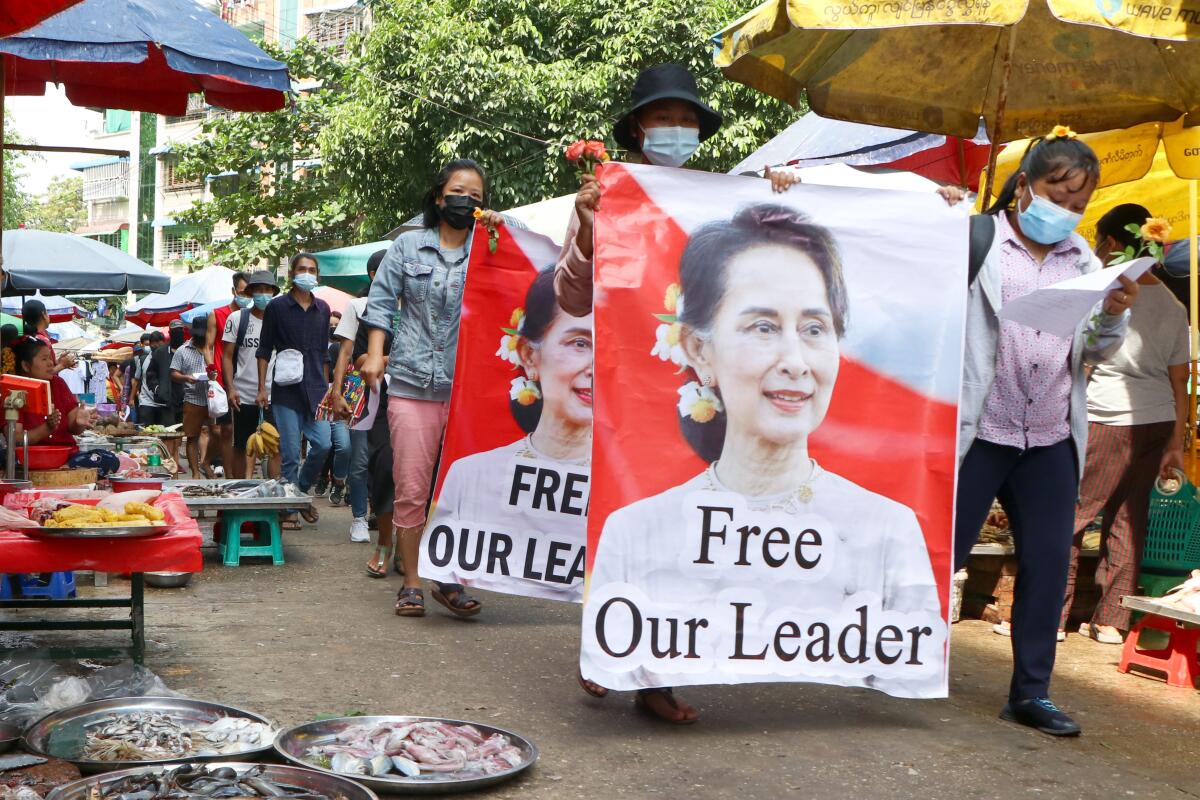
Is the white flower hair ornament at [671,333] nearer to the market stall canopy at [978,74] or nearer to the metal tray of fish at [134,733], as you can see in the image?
the metal tray of fish at [134,733]

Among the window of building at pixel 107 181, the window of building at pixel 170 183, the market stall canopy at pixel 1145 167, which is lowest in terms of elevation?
the market stall canopy at pixel 1145 167

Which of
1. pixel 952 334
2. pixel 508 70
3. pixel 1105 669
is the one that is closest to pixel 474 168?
pixel 952 334

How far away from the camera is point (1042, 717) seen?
175 inches

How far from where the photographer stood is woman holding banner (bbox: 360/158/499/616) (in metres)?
6.05

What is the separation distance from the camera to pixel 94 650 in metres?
4.66

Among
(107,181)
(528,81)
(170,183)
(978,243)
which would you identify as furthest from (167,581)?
(107,181)

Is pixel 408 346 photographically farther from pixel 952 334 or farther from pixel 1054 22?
pixel 1054 22

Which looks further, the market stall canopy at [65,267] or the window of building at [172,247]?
the window of building at [172,247]

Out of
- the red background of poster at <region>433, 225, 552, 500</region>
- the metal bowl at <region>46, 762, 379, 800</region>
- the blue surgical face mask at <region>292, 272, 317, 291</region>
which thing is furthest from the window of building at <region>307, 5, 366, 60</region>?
the metal bowl at <region>46, 762, 379, 800</region>

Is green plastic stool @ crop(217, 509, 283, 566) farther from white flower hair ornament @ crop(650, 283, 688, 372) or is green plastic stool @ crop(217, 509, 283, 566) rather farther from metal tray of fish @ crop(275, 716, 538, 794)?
white flower hair ornament @ crop(650, 283, 688, 372)

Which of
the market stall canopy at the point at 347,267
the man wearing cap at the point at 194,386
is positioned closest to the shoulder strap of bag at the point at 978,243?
the man wearing cap at the point at 194,386

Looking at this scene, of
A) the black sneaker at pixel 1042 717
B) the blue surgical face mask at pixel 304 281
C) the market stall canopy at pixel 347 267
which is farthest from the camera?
the market stall canopy at pixel 347 267

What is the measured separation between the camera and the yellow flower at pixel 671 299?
13.9 ft

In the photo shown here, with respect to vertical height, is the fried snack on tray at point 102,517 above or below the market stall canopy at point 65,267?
below
